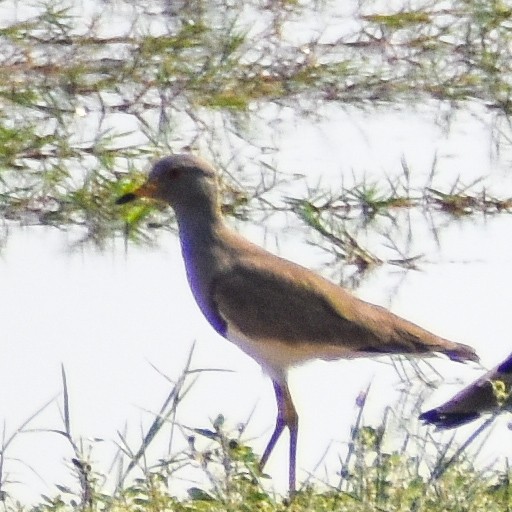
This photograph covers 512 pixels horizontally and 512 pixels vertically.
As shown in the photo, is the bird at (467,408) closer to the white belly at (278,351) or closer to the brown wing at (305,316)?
the brown wing at (305,316)

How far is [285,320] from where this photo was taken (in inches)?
237

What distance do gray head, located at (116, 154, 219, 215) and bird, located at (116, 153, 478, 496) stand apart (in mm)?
207

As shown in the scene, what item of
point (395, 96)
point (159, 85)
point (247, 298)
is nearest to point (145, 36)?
point (159, 85)

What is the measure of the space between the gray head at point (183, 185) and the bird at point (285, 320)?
8.2 inches

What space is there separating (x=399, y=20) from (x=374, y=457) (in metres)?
4.63

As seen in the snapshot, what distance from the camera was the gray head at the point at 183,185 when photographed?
6.37 meters

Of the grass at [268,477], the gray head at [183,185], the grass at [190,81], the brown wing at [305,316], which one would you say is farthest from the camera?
the grass at [190,81]

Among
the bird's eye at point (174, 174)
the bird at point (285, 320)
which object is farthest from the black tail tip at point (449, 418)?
the bird's eye at point (174, 174)

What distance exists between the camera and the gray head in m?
6.37

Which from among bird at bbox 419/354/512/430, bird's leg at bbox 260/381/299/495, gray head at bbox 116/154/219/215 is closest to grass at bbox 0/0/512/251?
gray head at bbox 116/154/219/215

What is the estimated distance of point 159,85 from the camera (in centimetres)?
855

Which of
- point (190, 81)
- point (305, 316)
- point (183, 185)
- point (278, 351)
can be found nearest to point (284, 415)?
point (278, 351)

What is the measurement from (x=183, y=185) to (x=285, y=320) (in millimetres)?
648

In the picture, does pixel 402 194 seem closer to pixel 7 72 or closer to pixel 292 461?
pixel 7 72
